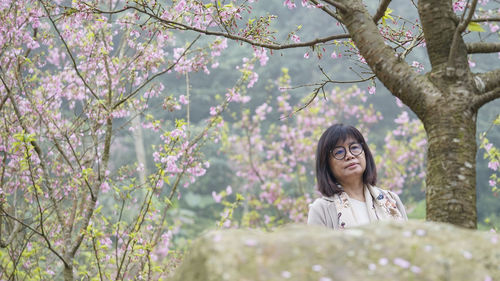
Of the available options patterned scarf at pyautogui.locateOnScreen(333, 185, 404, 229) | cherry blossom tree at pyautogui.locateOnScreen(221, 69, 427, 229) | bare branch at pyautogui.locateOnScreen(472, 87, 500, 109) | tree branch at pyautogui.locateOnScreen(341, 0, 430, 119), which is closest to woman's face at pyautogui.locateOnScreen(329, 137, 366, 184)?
patterned scarf at pyautogui.locateOnScreen(333, 185, 404, 229)

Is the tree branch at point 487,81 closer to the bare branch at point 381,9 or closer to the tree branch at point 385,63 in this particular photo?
the tree branch at point 385,63

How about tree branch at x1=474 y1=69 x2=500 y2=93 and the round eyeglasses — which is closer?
tree branch at x1=474 y1=69 x2=500 y2=93

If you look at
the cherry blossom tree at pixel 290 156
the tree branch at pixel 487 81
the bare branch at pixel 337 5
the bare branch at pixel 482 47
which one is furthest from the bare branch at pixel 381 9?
the cherry blossom tree at pixel 290 156

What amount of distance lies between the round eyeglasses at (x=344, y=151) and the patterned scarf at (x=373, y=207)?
0.20 m

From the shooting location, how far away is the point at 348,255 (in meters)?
1.09

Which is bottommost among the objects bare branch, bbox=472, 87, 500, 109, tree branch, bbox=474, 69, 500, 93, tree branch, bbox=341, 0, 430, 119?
bare branch, bbox=472, 87, 500, 109

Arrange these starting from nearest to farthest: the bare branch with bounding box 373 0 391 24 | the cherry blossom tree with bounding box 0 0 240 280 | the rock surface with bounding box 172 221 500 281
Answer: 1. the rock surface with bounding box 172 221 500 281
2. the bare branch with bounding box 373 0 391 24
3. the cherry blossom tree with bounding box 0 0 240 280

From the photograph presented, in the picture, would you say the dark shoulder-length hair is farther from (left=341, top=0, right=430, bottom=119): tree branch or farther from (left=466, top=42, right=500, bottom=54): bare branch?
(left=466, top=42, right=500, bottom=54): bare branch

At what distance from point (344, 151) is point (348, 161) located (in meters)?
0.06

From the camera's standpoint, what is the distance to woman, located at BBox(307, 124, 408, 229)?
240 centimetres

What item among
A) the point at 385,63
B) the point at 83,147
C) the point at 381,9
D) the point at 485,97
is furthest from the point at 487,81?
the point at 83,147

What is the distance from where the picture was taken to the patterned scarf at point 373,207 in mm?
2361

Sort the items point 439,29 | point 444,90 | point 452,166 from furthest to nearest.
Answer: point 439,29 < point 444,90 < point 452,166

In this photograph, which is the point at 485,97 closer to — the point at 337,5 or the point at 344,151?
the point at 337,5
